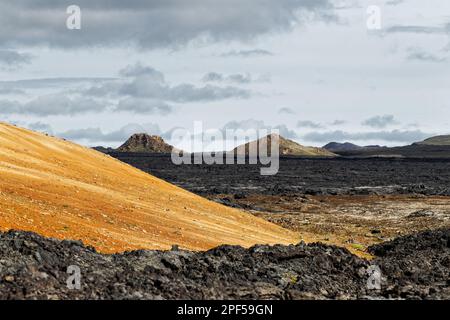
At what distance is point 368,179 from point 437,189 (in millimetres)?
20432

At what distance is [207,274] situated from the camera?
73.0 ft

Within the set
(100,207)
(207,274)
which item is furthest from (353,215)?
(207,274)

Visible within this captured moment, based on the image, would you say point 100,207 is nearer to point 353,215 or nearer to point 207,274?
point 207,274

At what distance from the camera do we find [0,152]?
40688 millimetres

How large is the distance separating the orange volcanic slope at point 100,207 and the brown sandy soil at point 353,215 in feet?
18.8

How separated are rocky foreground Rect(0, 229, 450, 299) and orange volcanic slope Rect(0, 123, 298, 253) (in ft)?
14.9

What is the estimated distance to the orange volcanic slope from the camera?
94.3 ft

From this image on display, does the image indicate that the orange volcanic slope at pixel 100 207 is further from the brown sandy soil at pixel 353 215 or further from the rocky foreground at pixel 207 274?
the brown sandy soil at pixel 353 215

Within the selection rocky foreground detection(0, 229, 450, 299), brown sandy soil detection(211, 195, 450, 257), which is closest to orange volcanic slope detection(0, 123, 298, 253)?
rocky foreground detection(0, 229, 450, 299)

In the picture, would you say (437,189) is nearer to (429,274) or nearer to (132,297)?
(429,274)

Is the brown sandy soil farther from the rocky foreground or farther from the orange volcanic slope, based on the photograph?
the rocky foreground

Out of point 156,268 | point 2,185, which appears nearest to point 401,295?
point 156,268

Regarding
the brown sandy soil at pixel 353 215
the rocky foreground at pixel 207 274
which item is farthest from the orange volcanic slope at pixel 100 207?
the brown sandy soil at pixel 353 215

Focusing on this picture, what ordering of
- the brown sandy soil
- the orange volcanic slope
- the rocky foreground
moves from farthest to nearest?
1. the brown sandy soil
2. the orange volcanic slope
3. the rocky foreground
